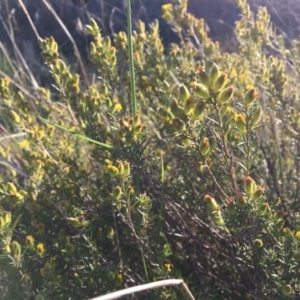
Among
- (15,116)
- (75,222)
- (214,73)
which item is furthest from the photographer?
(15,116)

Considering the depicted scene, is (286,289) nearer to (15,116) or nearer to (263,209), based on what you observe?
(263,209)

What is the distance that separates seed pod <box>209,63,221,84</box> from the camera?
0.95m

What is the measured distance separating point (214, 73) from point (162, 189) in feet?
1.54

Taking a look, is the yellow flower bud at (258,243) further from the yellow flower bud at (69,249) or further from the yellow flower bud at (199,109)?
the yellow flower bud at (69,249)

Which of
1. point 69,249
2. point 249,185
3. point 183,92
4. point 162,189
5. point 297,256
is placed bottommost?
point 69,249

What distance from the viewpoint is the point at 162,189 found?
1.35 metres

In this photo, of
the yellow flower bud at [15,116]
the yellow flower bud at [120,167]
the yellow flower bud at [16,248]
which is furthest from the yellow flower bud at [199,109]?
the yellow flower bud at [15,116]

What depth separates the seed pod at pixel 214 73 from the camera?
949mm

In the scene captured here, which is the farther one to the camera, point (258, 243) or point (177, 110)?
point (258, 243)

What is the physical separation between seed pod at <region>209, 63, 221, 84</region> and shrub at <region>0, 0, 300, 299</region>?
1 centimetres

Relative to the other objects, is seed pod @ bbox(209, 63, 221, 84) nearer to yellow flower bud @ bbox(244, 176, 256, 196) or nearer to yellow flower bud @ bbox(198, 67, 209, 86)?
yellow flower bud @ bbox(198, 67, 209, 86)

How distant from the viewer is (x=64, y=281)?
1298 mm

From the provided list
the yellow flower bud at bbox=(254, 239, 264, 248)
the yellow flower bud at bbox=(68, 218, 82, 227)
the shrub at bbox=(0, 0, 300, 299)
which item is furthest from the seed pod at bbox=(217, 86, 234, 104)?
the yellow flower bud at bbox=(68, 218, 82, 227)

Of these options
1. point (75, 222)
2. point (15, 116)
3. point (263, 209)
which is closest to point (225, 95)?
point (263, 209)
